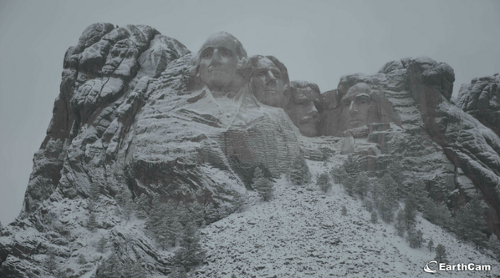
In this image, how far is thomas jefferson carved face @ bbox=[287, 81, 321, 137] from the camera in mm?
53969

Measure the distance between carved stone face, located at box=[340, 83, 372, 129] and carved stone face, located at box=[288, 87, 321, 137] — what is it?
367 cm

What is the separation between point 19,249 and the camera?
34.4 meters

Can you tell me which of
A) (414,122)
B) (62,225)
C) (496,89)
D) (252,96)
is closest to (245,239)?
(62,225)

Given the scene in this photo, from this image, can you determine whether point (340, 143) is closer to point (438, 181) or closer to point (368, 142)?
point (368, 142)

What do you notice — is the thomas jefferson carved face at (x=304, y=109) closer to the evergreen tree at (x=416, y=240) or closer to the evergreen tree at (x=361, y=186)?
the evergreen tree at (x=361, y=186)

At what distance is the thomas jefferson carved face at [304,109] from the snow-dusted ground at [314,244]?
1451 cm

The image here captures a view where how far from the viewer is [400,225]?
36562mm

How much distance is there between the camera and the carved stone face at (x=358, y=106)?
50938mm

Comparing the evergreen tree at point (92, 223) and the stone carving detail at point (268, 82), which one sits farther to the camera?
the stone carving detail at point (268, 82)

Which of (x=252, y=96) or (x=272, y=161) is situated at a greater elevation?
(x=252, y=96)

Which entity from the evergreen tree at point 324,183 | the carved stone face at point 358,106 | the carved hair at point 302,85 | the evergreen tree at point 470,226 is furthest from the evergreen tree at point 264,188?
the carved hair at point 302,85

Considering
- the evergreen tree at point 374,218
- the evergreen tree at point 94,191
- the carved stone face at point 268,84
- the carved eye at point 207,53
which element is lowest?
the evergreen tree at point 374,218

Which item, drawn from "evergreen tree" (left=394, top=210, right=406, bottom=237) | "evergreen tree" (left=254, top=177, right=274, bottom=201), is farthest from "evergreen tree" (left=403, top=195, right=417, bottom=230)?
"evergreen tree" (left=254, top=177, right=274, bottom=201)

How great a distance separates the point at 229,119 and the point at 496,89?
2831cm
